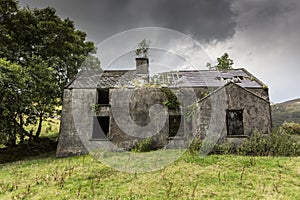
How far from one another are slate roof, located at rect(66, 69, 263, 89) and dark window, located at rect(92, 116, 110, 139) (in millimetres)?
2290

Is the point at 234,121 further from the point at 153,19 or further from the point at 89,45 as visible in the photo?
the point at 89,45

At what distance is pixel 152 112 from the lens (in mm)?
16078

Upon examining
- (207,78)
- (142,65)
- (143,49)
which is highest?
(143,49)

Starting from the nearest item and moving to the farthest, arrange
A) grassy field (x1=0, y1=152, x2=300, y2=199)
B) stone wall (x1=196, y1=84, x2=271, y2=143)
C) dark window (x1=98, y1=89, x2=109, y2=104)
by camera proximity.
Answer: grassy field (x1=0, y1=152, x2=300, y2=199), stone wall (x1=196, y1=84, x2=271, y2=143), dark window (x1=98, y1=89, x2=109, y2=104)

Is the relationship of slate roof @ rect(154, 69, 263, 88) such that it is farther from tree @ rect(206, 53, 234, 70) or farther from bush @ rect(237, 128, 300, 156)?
tree @ rect(206, 53, 234, 70)

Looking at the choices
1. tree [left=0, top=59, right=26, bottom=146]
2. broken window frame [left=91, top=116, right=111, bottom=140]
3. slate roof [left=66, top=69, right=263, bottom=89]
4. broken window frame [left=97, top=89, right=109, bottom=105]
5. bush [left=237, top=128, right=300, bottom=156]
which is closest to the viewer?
bush [left=237, top=128, right=300, bottom=156]

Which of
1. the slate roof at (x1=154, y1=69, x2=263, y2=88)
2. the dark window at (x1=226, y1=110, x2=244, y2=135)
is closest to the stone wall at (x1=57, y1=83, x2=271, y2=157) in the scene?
the slate roof at (x1=154, y1=69, x2=263, y2=88)

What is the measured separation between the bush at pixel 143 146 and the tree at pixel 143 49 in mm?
7297

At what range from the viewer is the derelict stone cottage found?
1402cm

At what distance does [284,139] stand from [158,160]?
6673 mm

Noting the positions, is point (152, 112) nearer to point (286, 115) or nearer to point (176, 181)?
point (176, 181)

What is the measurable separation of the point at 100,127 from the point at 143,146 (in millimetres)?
3976

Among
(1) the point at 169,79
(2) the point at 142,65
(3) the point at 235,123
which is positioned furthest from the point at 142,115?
(3) the point at 235,123

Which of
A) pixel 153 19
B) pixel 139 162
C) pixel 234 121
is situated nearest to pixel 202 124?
pixel 234 121
